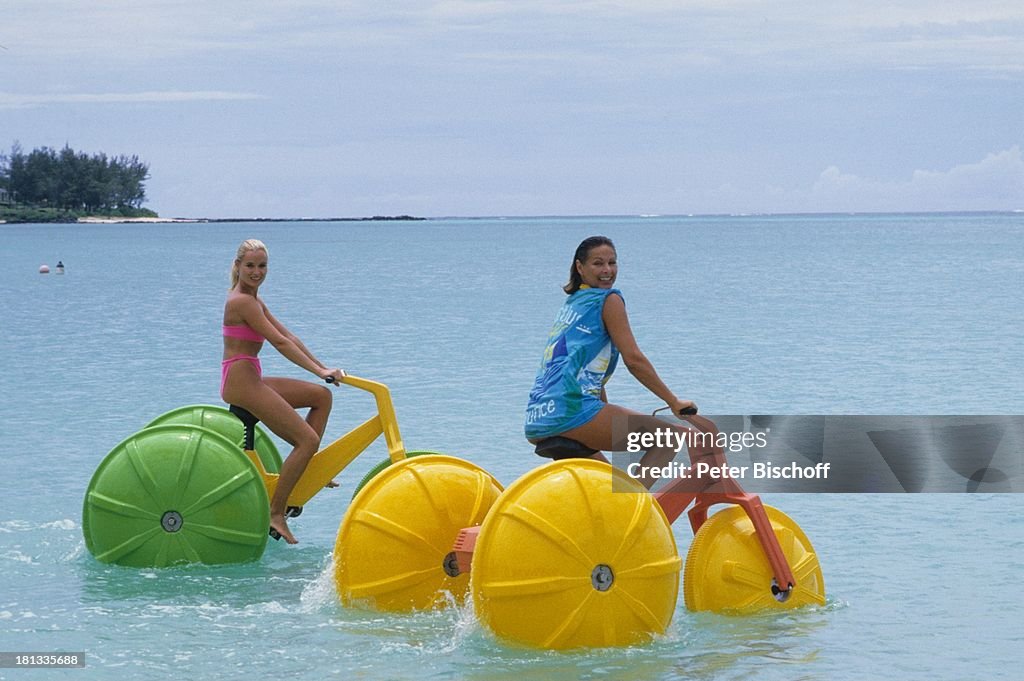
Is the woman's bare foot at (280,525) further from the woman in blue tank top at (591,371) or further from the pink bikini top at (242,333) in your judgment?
the woman in blue tank top at (591,371)

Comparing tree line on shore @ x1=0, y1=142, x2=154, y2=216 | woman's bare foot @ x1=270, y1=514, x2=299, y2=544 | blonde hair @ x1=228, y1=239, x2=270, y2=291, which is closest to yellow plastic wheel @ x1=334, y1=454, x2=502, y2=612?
woman's bare foot @ x1=270, y1=514, x2=299, y2=544

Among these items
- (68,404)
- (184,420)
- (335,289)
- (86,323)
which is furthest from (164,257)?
(184,420)

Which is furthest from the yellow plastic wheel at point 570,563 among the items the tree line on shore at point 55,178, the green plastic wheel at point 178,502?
the tree line on shore at point 55,178

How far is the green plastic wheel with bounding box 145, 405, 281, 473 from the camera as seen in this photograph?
986cm

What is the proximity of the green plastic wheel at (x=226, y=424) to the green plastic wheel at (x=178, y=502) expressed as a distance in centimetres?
106

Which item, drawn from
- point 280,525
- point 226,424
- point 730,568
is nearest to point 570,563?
point 730,568

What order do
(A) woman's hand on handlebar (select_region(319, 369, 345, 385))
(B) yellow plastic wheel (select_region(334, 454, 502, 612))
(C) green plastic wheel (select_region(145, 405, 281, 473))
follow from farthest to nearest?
(C) green plastic wheel (select_region(145, 405, 281, 473))
(A) woman's hand on handlebar (select_region(319, 369, 345, 385))
(B) yellow plastic wheel (select_region(334, 454, 502, 612))

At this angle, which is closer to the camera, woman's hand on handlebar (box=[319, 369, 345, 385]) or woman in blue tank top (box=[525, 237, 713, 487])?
woman in blue tank top (box=[525, 237, 713, 487])

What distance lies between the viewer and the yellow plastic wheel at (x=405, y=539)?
7.61 m

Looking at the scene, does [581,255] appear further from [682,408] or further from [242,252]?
[242,252]

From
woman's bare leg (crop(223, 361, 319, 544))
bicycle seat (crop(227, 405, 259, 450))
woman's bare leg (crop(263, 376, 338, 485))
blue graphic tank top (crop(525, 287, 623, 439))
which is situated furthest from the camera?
woman's bare leg (crop(263, 376, 338, 485))

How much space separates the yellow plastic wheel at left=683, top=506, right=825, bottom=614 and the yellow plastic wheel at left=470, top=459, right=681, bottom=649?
23.2 inches

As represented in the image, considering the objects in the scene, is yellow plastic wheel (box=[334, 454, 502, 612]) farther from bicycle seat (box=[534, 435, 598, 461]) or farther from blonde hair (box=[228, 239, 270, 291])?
blonde hair (box=[228, 239, 270, 291])

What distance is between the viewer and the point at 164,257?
95625 millimetres
